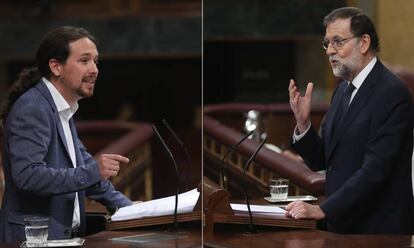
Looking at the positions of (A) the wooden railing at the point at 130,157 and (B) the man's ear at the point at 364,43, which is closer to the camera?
(B) the man's ear at the point at 364,43

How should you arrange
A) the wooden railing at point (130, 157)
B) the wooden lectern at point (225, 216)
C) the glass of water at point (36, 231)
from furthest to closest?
the wooden railing at point (130, 157)
the wooden lectern at point (225, 216)
the glass of water at point (36, 231)

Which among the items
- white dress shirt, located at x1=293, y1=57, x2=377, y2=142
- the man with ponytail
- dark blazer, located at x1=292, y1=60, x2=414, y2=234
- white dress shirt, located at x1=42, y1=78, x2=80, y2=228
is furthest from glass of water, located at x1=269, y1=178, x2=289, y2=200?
white dress shirt, located at x1=42, y1=78, x2=80, y2=228

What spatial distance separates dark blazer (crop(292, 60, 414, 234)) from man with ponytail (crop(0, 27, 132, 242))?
510 millimetres

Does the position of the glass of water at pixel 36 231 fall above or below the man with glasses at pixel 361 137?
below

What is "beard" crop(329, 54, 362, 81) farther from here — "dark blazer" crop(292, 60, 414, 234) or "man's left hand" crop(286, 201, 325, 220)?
"man's left hand" crop(286, 201, 325, 220)

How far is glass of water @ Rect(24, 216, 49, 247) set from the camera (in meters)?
2.36

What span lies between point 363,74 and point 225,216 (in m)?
0.47

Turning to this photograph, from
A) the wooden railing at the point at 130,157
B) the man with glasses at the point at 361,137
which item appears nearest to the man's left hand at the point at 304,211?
the man with glasses at the point at 361,137

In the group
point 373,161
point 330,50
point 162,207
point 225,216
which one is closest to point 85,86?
point 162,207

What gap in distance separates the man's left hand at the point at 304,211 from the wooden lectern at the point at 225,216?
0.06 feet

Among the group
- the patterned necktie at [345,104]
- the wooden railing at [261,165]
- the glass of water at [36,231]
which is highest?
the patterned necktie at [345,104]

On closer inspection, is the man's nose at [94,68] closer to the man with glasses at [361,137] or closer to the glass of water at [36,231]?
the glass of water at [36,231]

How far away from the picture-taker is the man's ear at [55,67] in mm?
2441

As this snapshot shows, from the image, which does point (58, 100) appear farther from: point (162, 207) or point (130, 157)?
point (130, 157)
